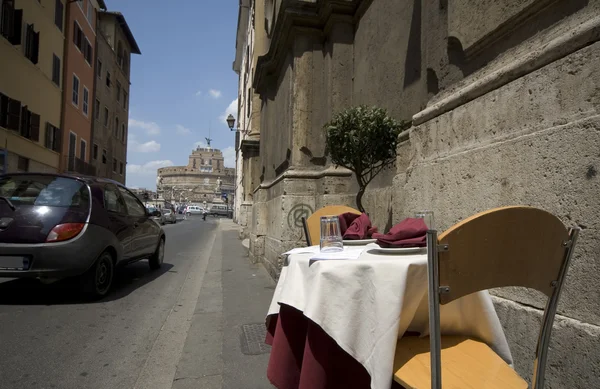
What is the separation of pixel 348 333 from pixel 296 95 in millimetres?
6293

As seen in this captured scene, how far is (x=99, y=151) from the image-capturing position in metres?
32.4

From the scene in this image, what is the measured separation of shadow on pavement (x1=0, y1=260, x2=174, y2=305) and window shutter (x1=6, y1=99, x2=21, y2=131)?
15331 mm

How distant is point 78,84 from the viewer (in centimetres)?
2714

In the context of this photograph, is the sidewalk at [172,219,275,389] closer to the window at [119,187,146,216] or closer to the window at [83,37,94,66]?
the window at [119,187,146,216]

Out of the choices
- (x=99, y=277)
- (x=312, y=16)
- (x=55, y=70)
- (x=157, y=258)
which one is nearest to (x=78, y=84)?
Answer: (x=55, y=70)

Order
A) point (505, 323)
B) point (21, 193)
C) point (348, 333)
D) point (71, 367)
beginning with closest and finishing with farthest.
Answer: point (348, 333) < point (505, 323) < point (71, 367) < point (21, 193)

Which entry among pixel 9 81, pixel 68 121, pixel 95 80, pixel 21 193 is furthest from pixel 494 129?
pixel 95 80

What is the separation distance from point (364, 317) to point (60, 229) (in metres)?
4.54

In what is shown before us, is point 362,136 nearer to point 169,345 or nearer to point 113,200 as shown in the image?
point 169,345

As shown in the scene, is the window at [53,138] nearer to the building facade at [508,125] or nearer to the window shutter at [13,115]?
the window shutter at [13,115]

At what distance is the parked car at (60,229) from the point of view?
4.87 meters

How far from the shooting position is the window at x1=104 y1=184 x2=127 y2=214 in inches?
230

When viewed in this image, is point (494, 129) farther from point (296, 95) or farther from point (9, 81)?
point (9, 81)

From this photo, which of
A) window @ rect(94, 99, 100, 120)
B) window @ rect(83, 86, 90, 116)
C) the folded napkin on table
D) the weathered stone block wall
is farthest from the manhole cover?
window @ rect(94, 99, 100, 120)
